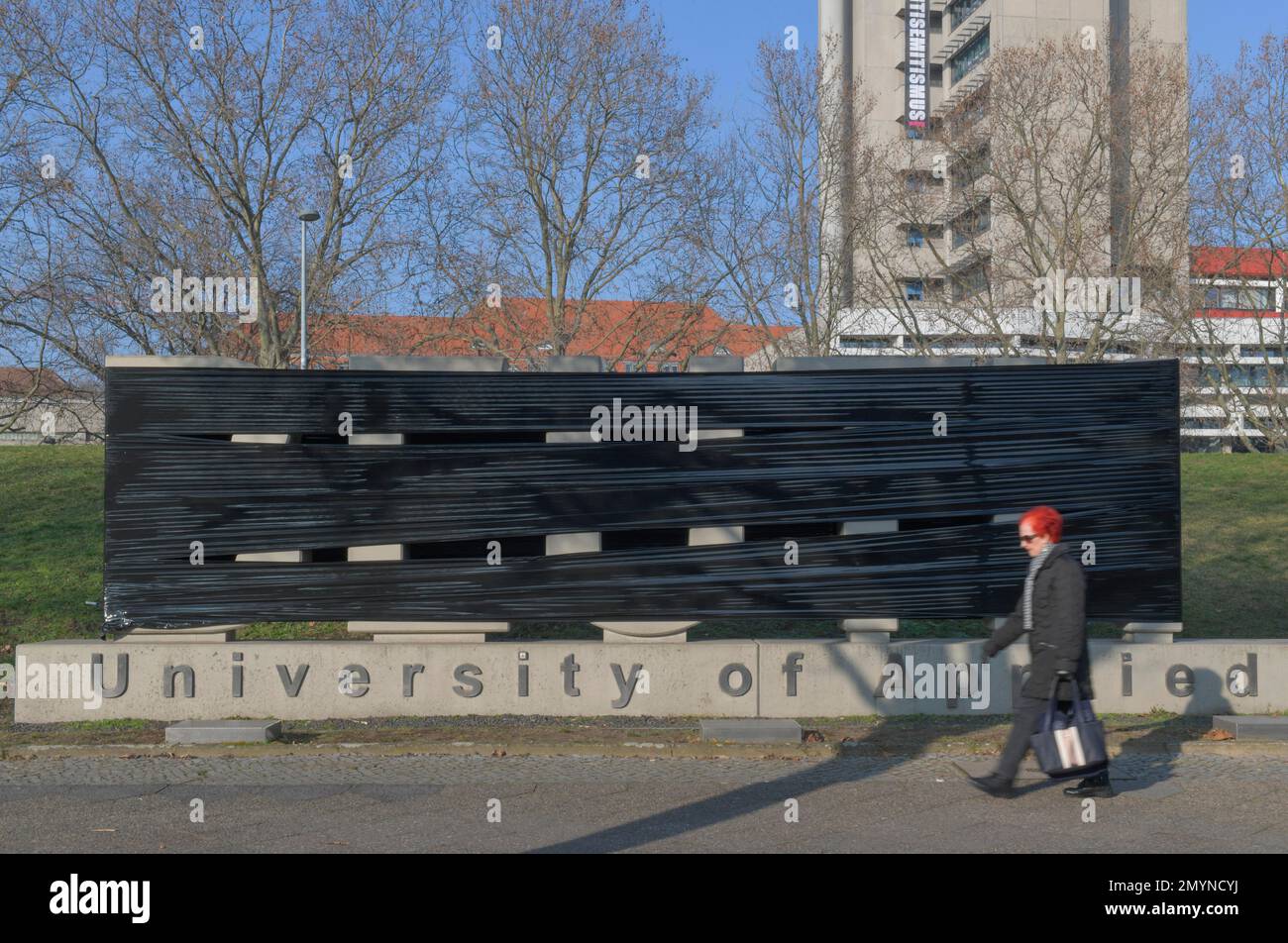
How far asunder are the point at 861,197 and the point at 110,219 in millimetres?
19909

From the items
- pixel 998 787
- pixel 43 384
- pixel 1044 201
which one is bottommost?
pixel 998 787

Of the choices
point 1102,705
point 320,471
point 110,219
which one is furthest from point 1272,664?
point 110,219

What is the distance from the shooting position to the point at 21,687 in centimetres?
974

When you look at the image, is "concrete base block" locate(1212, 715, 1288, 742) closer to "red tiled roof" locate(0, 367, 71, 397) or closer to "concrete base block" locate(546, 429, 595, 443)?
"concrete base block" locate(546, 429, 595, 443)

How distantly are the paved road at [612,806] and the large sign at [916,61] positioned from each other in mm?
80057

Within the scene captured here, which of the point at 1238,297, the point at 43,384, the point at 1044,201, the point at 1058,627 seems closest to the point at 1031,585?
the point at 1058,627

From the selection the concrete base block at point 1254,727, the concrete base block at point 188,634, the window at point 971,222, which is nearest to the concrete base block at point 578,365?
the concrete base block at point 188,634

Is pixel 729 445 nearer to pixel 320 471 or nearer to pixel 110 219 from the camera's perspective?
pixel 320 471

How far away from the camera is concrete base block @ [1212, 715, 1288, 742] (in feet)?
30.0

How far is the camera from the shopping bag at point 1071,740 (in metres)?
7.14

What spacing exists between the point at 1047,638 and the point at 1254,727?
3244mm

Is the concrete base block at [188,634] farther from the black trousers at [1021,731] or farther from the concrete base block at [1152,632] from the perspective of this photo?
the concrete base block at [1152,632]

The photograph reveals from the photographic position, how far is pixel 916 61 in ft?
272

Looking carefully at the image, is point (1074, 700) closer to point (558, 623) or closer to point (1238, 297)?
point (558, 623)
